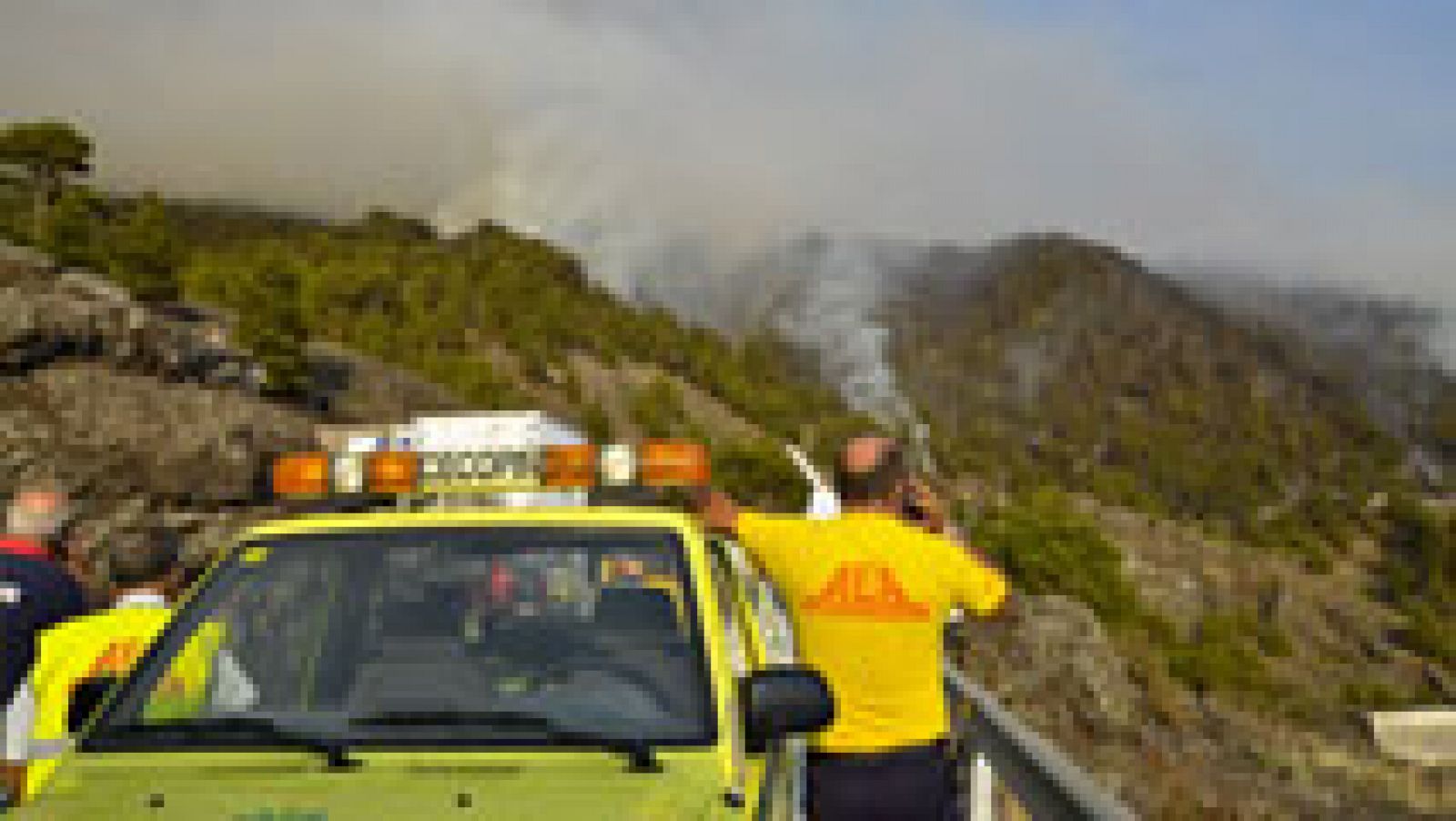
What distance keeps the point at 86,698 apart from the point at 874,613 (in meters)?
2.41

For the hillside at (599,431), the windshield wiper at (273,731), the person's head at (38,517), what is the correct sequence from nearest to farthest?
the windshield wiper at (273,731), the person's head at (38,517), the hillside at (599,431)

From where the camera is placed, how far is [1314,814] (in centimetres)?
1494

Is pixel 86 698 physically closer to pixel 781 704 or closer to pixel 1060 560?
pixel 781 704

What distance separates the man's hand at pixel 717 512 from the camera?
5.06 meters

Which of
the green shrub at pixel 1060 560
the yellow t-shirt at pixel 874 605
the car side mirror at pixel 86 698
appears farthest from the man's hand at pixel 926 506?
the green shrub at pixel 1060 560

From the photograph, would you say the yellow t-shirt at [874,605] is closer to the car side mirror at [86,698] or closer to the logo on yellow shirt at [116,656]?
the car side mirror at [86,698]

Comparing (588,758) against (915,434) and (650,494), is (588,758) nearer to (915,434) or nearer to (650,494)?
(650,494)

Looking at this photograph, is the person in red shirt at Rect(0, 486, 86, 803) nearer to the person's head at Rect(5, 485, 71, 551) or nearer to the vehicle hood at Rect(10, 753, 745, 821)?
the person's head at Rect(5, 485, 71, 551)

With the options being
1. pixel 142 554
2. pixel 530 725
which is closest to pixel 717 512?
pixel 530 725

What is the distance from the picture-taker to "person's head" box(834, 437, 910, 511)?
16.7ft

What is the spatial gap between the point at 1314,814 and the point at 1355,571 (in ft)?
385

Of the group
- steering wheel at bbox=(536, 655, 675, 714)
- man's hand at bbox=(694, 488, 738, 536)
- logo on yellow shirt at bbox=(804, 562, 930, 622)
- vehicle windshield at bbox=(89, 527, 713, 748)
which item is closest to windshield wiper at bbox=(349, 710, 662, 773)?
vehicle windshield at bbox=(89, 527, 713, 748)

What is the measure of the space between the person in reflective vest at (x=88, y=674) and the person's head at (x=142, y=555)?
12.2 meters

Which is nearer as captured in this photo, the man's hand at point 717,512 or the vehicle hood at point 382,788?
the vehicle hood at point 382,788
